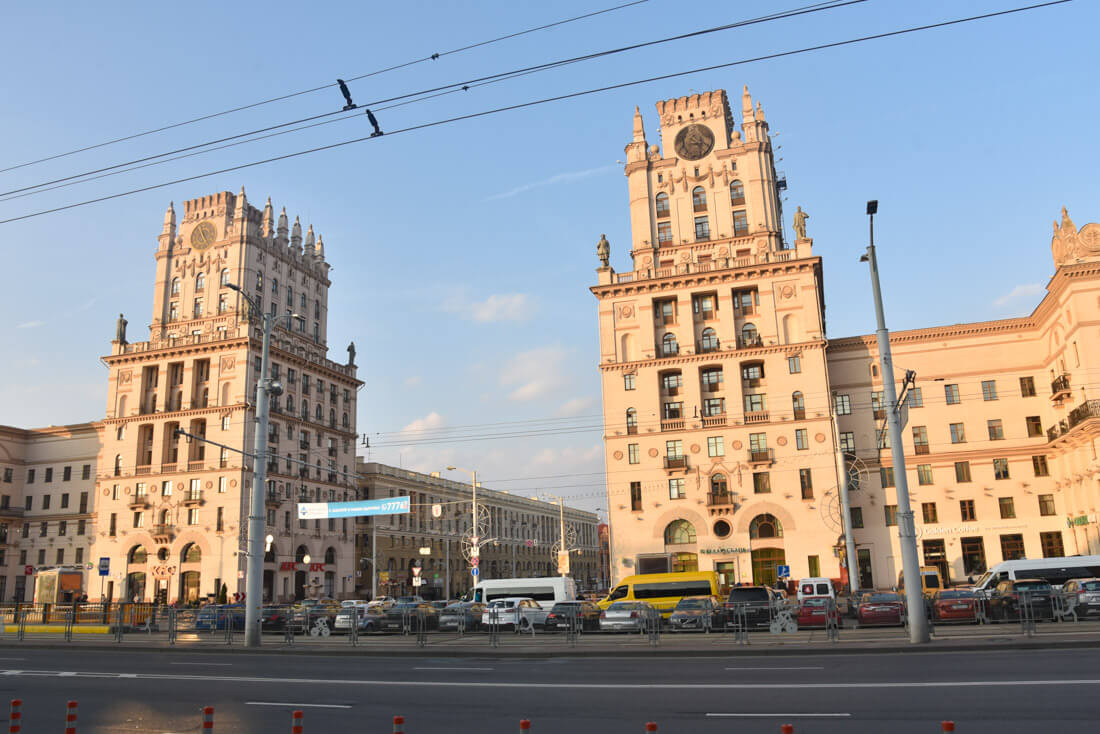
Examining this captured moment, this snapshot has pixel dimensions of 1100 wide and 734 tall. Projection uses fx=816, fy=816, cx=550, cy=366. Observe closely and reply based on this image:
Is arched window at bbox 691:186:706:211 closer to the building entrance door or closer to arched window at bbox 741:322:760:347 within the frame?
arched window at bbox 741:322:760:347

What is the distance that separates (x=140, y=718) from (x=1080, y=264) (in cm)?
5229

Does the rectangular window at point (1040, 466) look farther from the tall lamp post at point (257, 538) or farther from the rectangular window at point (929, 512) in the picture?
the tall lamp post at point (257, 538)

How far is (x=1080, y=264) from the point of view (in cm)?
4762

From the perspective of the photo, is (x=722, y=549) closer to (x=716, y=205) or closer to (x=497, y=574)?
(x=716, y=205)

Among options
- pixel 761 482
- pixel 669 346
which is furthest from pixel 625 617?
pixel 669 346

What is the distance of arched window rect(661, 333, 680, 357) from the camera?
61.1m

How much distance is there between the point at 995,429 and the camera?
56.1m

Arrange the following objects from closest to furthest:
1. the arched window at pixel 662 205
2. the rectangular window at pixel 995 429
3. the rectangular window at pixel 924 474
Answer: the rectangular window at pixel 995 429 → the rectangular window at pixel 924 474 → the arched window at pixel 662 205

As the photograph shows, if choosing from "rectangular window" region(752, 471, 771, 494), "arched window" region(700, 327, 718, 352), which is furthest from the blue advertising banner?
"arched window" region(700, 327, 718, 352)

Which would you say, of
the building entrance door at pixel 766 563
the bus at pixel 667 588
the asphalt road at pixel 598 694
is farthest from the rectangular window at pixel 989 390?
the asphalt road at pixel 598 694

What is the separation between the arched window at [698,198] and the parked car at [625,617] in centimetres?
3953

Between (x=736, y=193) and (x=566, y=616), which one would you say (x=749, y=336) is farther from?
(x=566, y=616)

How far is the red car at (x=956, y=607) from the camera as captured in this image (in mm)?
29703

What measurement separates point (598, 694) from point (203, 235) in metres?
75.9
